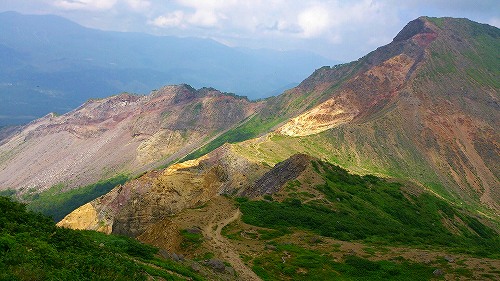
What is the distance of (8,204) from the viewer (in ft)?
92.5

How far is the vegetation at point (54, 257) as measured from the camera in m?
19.9

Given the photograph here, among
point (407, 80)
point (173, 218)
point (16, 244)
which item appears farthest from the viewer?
point (407, 80)

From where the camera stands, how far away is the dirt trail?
134ft

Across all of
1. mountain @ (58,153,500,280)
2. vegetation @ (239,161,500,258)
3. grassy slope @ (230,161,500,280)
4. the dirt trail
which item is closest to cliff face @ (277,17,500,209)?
mountain @ (58,153,500,280)

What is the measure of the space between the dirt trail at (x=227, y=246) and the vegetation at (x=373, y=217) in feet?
12.6

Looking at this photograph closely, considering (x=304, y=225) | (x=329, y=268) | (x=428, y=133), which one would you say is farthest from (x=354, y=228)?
(x=428, y=133)

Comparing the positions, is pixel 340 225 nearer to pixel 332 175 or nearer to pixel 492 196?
pixel 332 175

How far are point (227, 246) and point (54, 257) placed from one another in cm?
2937

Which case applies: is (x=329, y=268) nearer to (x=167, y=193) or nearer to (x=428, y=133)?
(x=167, y=193)

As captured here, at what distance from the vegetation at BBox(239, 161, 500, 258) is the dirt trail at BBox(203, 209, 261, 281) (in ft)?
12.6

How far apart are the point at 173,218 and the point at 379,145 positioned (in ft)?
409

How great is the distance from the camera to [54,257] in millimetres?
22344

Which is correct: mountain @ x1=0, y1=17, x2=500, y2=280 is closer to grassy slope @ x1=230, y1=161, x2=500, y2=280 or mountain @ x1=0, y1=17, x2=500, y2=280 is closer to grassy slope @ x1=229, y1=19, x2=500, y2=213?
grassy slope @ x1=230, y1=161, x2=500, y2=280

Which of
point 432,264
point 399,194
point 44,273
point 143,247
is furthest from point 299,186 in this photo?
point 44,273
